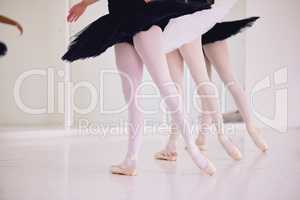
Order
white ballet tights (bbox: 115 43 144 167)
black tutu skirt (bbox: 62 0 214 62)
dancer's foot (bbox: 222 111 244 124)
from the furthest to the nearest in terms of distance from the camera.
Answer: dancer's foot (bbox: 222 111 244 124) → white ballet tights (bbox: 115 43 144 167) → black tutu skirt (bbox: 62 0 214 62)

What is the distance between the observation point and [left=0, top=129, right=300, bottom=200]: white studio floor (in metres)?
1.10

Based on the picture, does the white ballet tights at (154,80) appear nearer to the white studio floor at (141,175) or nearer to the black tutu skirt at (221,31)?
the white studio floor at (141,175)

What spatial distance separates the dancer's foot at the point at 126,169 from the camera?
1.39 m

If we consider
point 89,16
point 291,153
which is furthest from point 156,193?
point 89,16

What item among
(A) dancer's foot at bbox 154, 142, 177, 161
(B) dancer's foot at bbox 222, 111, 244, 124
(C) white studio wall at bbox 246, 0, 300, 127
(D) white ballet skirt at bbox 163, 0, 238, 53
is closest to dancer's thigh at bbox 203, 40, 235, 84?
(D) white ballet skirt at bbox 163, 0, 238, 53

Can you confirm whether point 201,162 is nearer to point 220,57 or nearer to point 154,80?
point 154,80

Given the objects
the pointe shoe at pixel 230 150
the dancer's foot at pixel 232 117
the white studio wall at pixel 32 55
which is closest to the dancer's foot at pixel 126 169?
the pointe shoe at pixel 230 150

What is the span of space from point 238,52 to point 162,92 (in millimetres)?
1780

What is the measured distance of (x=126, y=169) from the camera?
140 centimetres

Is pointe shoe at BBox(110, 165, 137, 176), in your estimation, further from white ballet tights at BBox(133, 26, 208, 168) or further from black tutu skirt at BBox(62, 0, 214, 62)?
black tutu skirt at BBox(62, 0, 214, 62)

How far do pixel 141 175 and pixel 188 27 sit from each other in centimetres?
64

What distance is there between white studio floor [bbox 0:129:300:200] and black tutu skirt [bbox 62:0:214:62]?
0.44 metres

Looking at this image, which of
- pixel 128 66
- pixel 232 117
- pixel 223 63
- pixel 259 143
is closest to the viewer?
pixel 128 66

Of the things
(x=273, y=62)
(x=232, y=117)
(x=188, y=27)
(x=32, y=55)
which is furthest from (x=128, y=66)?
(x=273, y=62)
